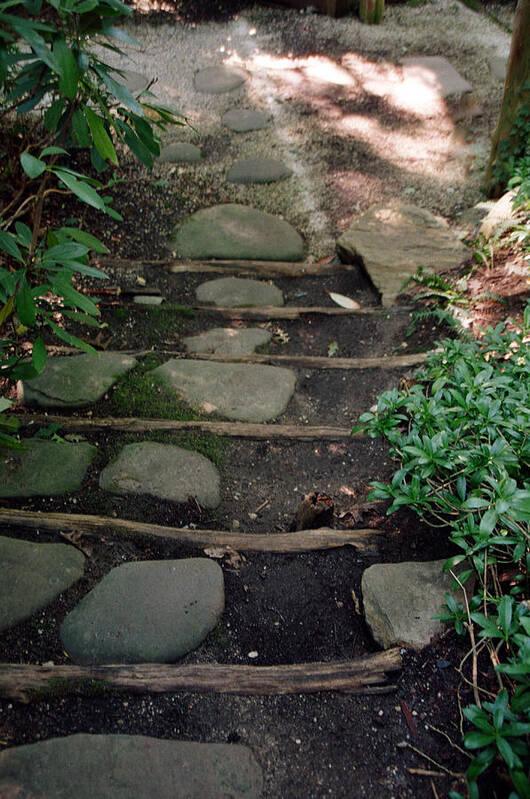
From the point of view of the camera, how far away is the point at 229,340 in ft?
10.7

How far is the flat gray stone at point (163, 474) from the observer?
7.49ft

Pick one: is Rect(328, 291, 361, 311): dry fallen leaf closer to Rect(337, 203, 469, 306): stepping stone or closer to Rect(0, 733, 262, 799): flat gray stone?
Rect(337, 203, 469, 306): stepping stone

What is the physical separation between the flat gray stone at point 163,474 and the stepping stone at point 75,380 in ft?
1.40

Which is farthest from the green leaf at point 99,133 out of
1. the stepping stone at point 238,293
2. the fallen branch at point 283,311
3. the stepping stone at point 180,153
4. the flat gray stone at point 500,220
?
the stepping stone at point 180,153

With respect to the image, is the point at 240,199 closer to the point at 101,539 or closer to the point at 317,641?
the point at 101,539

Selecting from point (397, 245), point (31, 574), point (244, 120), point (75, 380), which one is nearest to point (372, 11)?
point (244, 120)

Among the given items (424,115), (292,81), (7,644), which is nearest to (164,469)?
(7,644)

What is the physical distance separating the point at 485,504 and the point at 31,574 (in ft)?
4.26

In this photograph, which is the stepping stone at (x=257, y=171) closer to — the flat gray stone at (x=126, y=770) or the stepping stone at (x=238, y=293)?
the stepping stone at (x=238, y=293)

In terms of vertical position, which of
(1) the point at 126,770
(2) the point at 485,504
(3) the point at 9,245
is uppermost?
(3) the point at 9,245

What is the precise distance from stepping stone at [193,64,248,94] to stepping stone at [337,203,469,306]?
8.58 feet

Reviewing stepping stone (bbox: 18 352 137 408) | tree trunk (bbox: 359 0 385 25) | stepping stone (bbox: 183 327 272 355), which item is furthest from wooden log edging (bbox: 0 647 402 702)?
tree trunk (bbox: 359 0 385 25)

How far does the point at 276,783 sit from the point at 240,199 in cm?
400

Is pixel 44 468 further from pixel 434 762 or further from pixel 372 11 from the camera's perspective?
pixel 372 11
